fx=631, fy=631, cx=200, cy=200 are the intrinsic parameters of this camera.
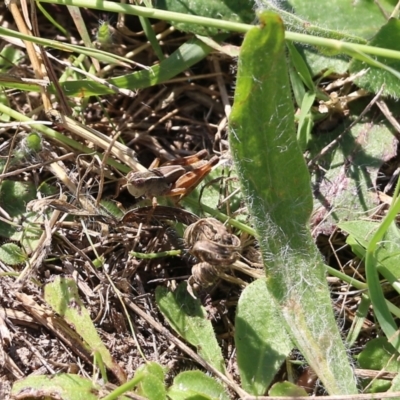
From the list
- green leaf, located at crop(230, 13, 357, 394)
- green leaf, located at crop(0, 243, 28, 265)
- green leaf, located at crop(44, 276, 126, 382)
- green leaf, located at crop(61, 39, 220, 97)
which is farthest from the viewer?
green leaf, located at crop(61, 39, 220, 97)

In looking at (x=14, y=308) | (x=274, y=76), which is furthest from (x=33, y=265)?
(x=274, y=76)

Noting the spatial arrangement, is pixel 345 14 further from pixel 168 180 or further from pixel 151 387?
pixel 151 387

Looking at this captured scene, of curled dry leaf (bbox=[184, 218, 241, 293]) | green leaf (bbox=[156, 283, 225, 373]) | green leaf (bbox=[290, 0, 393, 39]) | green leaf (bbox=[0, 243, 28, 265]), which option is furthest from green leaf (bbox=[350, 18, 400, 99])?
green leaf (bbox=[0, 243, 28, 265])

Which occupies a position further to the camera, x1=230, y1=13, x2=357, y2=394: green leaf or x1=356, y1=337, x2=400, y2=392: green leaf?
x1=356, y1=337, x2=400, y2=392: green leaf

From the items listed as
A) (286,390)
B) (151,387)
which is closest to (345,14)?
(286,390)

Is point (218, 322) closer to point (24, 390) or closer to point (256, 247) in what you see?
point (256, 247)

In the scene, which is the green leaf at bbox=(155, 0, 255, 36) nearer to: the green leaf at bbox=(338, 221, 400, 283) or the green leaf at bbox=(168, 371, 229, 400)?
the green leaf at bbox=(338, 221, 400, 283)

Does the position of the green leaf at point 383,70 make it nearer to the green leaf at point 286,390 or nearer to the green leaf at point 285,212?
the green leaf at point 285,212
